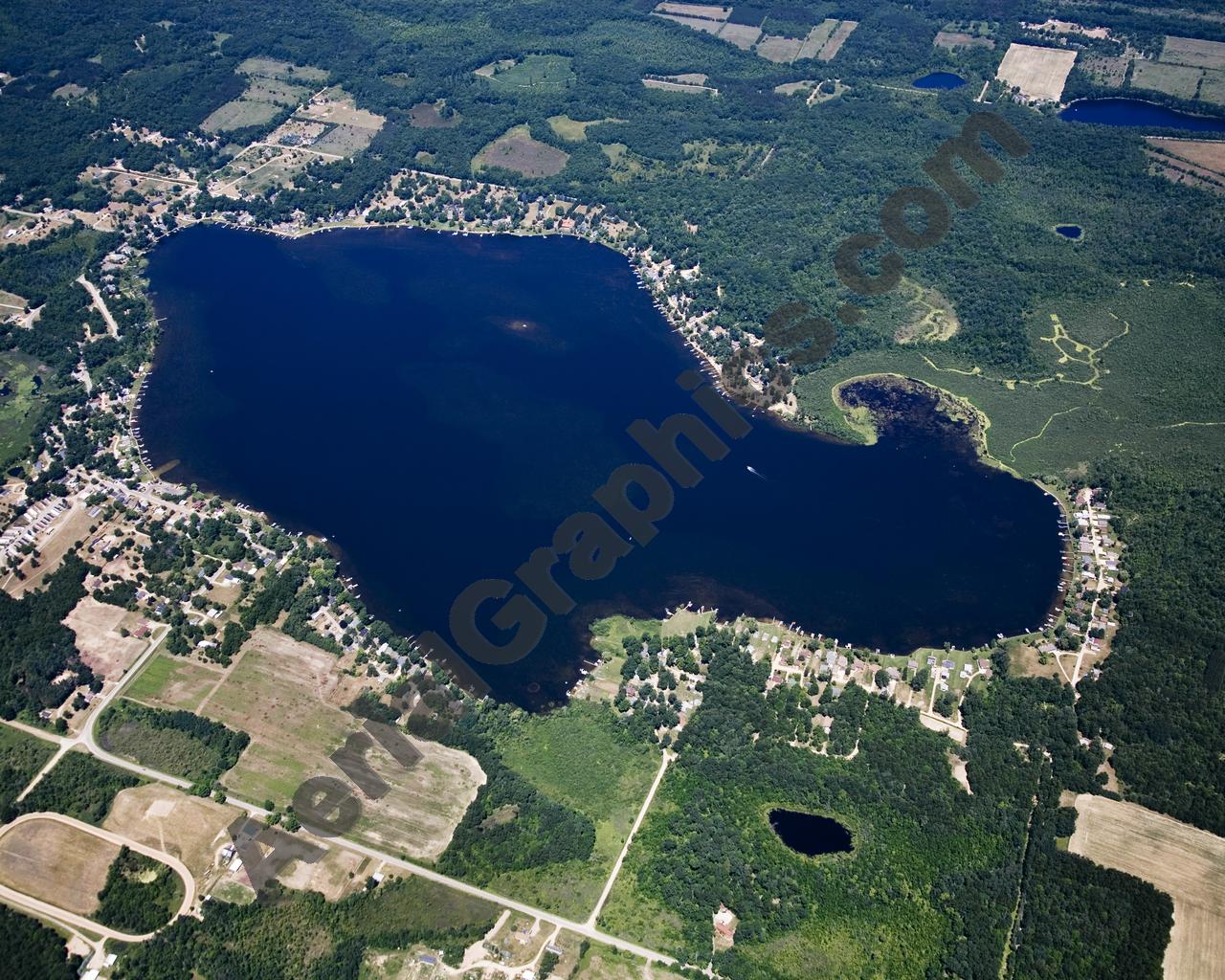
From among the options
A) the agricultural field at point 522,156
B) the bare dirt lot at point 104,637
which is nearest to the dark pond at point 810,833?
the bare dirt lot at point 104,637

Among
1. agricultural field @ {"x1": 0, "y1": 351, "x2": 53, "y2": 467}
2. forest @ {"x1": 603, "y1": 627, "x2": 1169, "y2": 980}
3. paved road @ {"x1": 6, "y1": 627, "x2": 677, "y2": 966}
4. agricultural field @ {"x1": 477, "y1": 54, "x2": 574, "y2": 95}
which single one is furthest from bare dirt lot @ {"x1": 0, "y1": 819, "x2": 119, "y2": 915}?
agricultural field @ {"x1": 477, "y1": 54, "x2": 574, "y2": 95}

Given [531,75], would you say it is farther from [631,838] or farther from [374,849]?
[374,849]

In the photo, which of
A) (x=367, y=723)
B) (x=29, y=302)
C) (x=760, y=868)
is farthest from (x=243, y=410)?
(x=760, y=868)

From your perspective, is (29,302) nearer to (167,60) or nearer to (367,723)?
(167,60)

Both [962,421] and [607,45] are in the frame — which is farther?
[607,45]

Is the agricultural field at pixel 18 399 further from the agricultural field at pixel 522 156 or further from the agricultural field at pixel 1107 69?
the agricultural field at pixel 1107 69

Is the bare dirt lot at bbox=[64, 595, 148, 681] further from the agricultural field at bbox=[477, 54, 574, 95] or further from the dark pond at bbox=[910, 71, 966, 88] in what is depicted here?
the dark pond at bbox=[910, 71, 966, 88]
